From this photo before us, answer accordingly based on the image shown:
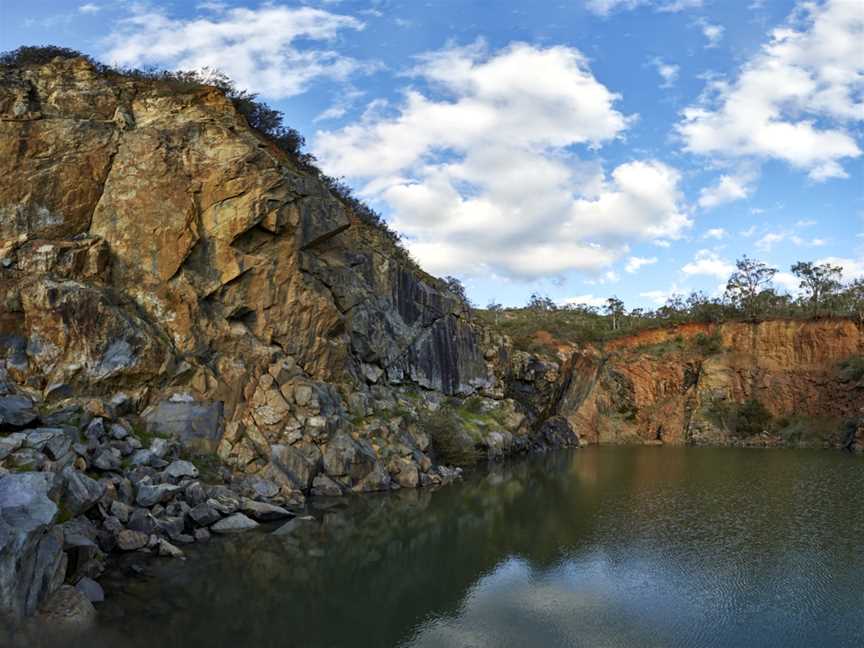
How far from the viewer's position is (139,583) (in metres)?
21.0

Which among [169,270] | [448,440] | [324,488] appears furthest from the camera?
[448,440]

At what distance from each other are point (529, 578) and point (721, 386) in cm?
6085

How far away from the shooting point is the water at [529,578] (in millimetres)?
18031

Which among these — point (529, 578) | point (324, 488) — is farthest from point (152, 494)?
point (529, 578)

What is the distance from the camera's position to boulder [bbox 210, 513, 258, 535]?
92.9 ft

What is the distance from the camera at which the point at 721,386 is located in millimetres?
76688

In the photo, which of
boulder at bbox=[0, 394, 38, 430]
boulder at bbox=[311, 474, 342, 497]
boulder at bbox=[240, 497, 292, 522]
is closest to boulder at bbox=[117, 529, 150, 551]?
boulder at bbox=[0, 394, 38, 430]

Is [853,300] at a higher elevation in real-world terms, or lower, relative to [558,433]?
higher

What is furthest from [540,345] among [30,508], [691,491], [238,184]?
[30,508]

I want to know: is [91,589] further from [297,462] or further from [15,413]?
[297,462]

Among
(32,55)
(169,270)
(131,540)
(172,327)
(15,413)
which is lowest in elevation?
(131,540)

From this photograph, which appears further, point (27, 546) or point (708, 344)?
point (708, 344)

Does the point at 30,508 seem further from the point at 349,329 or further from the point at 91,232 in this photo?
the point at 349,329

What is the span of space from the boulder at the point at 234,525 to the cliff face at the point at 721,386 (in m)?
54.5
